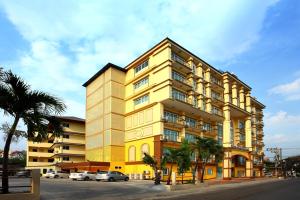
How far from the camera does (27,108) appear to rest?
20.8 m

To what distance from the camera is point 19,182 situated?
858 inches

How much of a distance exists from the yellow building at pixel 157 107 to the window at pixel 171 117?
2cm

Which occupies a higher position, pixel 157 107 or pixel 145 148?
pixel 157 107

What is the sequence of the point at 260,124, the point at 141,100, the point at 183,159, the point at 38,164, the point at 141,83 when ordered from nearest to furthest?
the point at 183,159 → the point at 141,100 → the point at 141,83 → the point at 38,164 → the point at 260,124

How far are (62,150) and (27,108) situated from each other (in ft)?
229

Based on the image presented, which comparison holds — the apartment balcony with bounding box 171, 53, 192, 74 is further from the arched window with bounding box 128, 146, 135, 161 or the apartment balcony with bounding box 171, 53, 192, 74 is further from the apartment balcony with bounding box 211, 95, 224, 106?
the arched window with bounding box 128, 146, 135, 161

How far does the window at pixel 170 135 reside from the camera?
202 feet

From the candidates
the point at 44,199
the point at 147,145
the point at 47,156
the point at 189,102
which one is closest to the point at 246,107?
the point at 189,102

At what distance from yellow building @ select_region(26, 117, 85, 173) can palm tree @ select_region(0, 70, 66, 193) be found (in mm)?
64645

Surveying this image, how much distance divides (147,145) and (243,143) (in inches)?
1549

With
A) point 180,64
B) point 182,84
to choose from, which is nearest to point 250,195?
point 182,84

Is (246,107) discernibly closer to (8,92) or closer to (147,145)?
(147,145)

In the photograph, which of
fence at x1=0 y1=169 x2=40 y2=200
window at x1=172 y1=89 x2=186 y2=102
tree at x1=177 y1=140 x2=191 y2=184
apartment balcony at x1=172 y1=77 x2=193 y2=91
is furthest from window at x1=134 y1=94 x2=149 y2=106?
fence at x1=0 y1=169 x2=40 y2=200

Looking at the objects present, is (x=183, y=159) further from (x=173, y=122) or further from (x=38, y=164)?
(x=38, y=164)
